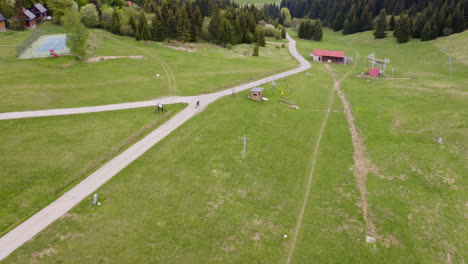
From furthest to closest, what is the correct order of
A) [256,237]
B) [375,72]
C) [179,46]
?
[179,46]
[375,72]
[256,237]

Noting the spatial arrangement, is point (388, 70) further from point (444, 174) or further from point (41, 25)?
point (41, 25)

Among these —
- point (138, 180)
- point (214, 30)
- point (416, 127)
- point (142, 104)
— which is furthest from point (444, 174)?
point (214, 30)

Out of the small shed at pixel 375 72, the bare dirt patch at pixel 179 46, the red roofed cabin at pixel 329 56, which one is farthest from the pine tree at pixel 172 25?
the small shed at pixel 375 72

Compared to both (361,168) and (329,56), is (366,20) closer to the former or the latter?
(329,56)

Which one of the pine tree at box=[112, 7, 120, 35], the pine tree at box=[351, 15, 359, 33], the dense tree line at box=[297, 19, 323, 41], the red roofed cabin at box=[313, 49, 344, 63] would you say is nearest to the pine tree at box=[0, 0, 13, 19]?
the pine tree at box=[112, 7, 120, 35]

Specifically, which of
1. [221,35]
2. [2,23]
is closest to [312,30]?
[221,35]

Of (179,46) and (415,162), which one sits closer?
(415,162)

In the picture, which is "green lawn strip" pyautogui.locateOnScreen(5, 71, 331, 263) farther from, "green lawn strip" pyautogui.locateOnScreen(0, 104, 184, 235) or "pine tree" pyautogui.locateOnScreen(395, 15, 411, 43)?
"pine tree" pyautogui.locateOnScreen(395, 15, 411, 43)
